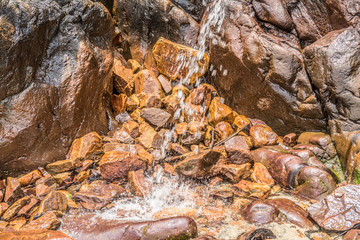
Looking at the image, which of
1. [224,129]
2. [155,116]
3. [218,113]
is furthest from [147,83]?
[224,129]

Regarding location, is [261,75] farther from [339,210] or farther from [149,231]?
[149,231]

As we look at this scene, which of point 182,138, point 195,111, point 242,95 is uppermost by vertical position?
point 242,95

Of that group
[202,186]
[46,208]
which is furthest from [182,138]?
[46,208]

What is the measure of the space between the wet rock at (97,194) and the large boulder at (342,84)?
4167 millimetres

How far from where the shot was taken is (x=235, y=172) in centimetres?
457

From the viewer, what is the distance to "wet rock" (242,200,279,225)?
137 inches

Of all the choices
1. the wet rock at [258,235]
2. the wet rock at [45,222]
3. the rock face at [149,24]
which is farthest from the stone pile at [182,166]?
the rock face at [149,24]

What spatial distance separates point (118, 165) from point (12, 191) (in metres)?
1.68

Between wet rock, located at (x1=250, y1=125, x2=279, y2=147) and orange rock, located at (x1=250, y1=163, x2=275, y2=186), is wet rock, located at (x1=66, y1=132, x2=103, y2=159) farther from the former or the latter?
wet rock, located at (x1=250, y1=125, x2=279, y2=147)

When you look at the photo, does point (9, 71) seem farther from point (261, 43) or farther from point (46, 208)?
point (261, 43)

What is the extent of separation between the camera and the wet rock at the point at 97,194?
3.88 m

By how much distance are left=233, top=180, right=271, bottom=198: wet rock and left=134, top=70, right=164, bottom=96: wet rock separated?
11.7 ft

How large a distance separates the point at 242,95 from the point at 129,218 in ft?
13.8

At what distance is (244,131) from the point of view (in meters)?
5.87
